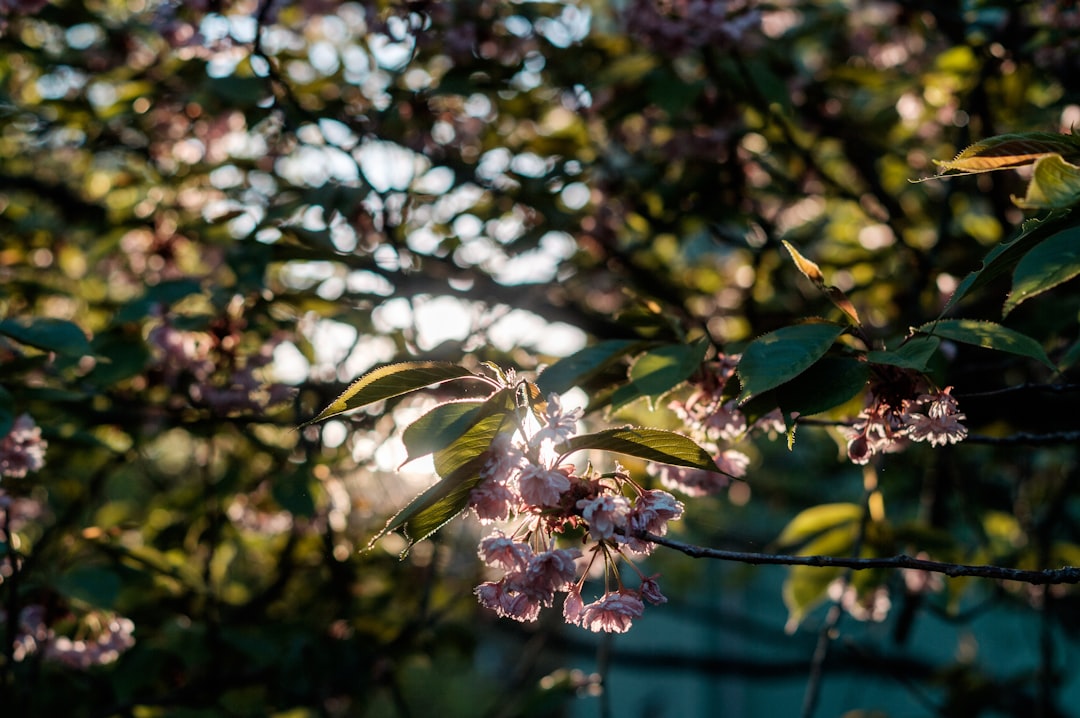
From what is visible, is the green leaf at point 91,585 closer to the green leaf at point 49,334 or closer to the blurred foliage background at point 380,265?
the blurred foliage background at point 380,265

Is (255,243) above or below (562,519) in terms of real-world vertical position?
below

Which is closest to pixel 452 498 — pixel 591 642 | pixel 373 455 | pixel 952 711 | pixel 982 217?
pixel 373 455

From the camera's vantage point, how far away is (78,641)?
181 cm

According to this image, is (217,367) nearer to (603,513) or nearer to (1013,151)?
(603,513)

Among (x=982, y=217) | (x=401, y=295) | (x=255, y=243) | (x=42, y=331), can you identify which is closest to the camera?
(x=42, y=331)

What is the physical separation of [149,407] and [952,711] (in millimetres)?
2560

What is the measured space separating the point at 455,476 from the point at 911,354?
48 cm

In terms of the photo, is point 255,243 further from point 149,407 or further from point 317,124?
point 149,407

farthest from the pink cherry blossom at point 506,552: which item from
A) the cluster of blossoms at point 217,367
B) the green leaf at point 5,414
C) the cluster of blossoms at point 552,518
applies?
the cluster of blossoms at point 217,367

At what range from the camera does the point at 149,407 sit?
2008 mm

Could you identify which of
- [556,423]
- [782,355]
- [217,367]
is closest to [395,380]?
[556,423]

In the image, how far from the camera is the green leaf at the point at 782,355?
875 millimetres

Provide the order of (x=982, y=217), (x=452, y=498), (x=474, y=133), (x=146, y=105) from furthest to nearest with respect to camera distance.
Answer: (x=982, y=217), (x=474, y=133), (x=146, y=105), (x=452, y=498)

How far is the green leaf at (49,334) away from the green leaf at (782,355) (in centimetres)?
100
